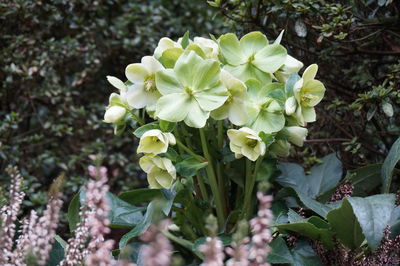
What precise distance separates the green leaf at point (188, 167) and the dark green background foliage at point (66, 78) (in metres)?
0.88

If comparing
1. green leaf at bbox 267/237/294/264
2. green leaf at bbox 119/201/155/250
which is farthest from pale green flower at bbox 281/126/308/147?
green leaf at bbox 119/201/155/250

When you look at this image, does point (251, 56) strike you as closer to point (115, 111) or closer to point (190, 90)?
point (190, 90)

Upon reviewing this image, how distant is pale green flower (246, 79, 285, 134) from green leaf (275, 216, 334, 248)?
194 mm

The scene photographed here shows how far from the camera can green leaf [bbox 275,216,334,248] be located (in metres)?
1.08

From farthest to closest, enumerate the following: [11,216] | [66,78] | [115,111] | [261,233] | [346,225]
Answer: [66,78] → [115,111] → [346,225] → [11,216] → [261,233]

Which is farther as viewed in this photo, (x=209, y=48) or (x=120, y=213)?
(x=120, y=213)

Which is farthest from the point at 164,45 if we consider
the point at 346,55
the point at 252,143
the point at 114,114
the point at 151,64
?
the point at 346,55

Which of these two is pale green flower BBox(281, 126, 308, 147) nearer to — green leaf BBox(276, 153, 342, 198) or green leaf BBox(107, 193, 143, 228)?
green leaf BBox(276, 153, 342, 198)

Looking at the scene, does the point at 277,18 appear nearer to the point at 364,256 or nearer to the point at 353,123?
the point at 353,123

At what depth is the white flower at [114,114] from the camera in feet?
3.84

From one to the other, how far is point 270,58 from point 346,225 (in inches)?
14.9

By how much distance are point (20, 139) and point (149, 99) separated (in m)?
1.06

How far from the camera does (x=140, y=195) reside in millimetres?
1295

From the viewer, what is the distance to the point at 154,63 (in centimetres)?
112
